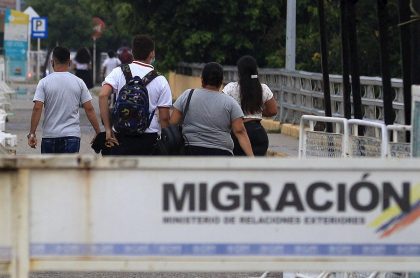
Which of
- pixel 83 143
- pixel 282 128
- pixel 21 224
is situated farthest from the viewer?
pixel 282 128

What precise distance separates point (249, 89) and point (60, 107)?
1.72 meters

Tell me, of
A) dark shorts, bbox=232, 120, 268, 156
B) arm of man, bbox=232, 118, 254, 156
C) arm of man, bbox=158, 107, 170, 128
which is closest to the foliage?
dark shorts, bbox=232, 120, 268, 156

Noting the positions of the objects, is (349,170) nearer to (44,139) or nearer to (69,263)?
(69,263)

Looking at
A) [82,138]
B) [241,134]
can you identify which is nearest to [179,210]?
[241,134]

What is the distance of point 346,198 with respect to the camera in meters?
5.89

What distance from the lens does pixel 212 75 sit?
9.50 metres

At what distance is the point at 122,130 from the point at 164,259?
165 inches

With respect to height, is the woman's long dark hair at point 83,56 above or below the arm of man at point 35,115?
above

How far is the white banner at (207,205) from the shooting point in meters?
5.83

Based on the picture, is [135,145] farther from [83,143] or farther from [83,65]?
[83,65]

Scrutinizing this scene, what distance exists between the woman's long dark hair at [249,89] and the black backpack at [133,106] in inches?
34.6

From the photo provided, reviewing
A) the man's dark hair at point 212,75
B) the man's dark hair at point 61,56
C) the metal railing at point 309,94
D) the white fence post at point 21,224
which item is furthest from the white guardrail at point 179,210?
the metal railing at point 309,94

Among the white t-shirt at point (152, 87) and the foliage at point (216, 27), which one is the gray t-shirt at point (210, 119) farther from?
the foliage at point (216, 27)

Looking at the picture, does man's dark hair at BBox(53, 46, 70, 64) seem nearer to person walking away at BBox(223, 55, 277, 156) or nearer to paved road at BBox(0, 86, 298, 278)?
person walking away at BBox(223, 55, 277, 156)
